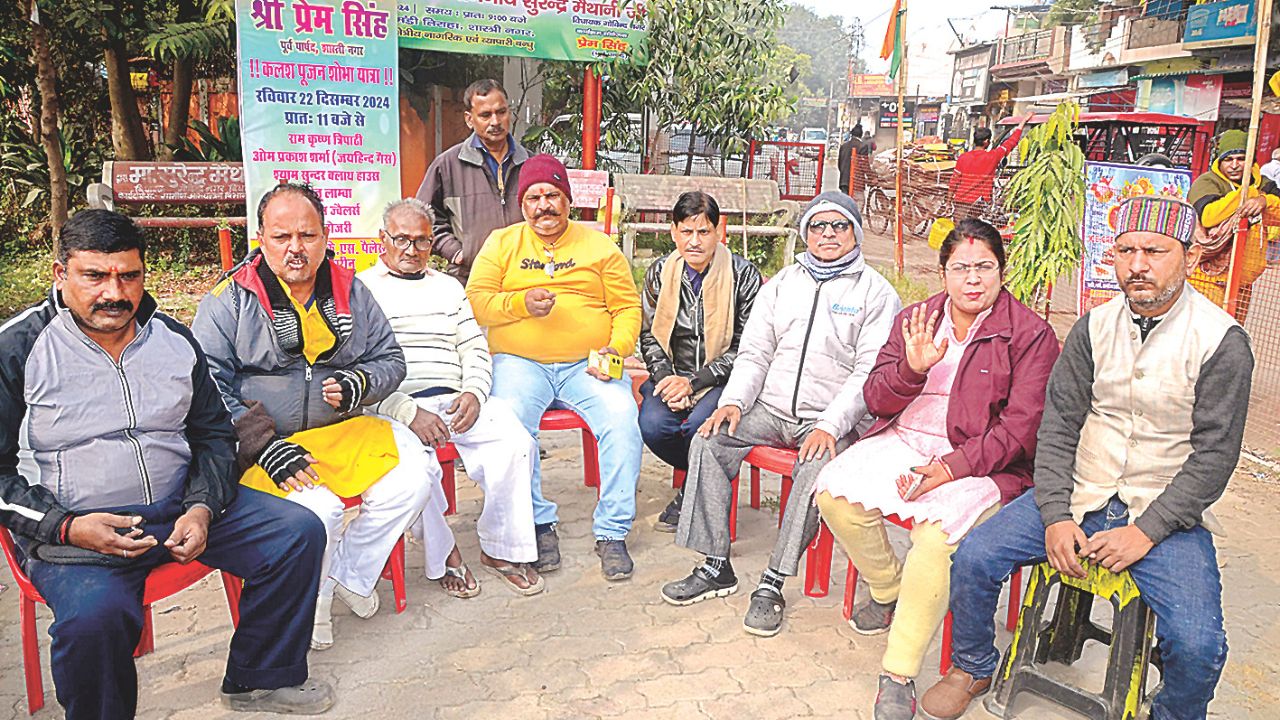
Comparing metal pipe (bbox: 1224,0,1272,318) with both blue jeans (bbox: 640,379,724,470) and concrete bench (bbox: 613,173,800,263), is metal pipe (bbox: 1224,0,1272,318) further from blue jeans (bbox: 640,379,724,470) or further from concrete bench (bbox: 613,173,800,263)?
concrete bench (bbox: 613,173,800,263)

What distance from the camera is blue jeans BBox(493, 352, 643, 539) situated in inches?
156

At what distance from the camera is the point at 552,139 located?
9352 millimetres

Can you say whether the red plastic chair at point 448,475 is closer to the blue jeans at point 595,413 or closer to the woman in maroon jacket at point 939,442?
the blue jeans at point 595,413

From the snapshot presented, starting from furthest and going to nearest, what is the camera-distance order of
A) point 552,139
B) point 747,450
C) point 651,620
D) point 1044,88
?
point 1044,88 → point 552,139 → point 747,450 → point 651,620

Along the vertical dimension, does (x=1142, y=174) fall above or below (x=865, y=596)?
above

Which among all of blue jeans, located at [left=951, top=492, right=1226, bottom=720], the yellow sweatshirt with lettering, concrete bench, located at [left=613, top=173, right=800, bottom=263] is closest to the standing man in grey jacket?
the yellow sweatshirt with lettering

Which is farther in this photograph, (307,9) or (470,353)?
(307,9)

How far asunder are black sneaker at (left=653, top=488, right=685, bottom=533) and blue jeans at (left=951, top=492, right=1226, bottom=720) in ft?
5.42

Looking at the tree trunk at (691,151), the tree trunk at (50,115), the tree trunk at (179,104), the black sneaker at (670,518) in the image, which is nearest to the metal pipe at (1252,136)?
the black sneaker at (670,518)

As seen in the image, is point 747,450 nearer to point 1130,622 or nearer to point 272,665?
point 1130,622

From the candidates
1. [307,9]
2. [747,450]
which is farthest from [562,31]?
[747,450]

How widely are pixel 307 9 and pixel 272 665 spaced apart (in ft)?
13.3

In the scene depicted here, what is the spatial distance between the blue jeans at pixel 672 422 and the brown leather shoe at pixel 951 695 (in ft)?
4.86

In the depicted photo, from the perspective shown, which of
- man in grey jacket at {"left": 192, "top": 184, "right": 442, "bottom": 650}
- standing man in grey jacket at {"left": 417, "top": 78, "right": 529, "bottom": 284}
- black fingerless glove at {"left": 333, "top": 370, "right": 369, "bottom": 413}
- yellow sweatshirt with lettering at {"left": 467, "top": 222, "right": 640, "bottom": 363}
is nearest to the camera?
man in grey jacket at {"left": 192, "top": 184, "right": 442, "bottom": 650}
